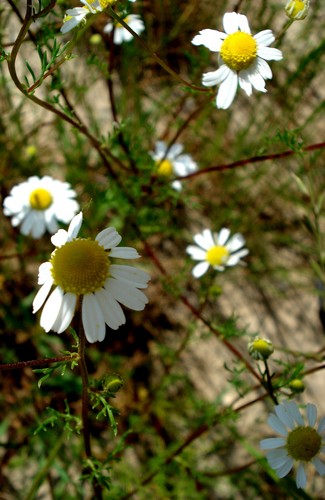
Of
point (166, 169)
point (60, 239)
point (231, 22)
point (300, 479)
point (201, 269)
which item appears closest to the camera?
point (60, 239)

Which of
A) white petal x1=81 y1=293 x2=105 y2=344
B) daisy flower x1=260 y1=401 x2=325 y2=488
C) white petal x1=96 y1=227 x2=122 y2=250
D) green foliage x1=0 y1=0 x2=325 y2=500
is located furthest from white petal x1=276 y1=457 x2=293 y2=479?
white petal x1=96 y1=227 x2=122 y2=250

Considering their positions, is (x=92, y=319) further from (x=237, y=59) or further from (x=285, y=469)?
(x=237, y=59)

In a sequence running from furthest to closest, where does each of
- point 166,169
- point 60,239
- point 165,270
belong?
1. point 165,270
2. point 166,169
3. point 60,239

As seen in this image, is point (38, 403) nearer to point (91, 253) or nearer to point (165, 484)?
point (165, 484)

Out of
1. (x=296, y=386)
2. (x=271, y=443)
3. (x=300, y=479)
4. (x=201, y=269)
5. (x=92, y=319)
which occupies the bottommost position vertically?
(x=300, y=479)

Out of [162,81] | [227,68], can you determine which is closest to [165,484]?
[227,68]

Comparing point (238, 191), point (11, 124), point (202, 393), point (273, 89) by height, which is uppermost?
point (273, 89)

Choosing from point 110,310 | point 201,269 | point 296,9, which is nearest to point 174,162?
point 201,269
